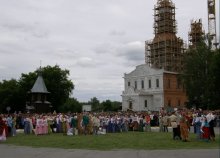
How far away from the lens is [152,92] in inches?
3388

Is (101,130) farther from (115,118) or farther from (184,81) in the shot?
(184,81)

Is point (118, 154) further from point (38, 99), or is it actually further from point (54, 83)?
point (54, 83)

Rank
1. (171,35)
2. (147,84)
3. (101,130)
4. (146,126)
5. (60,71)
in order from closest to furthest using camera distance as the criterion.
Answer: (101,130) < (146,126) < (60,71) < (147,84) < (171,35)

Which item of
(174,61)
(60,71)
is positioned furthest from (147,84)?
(60,71)

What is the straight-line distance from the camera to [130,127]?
113 feet

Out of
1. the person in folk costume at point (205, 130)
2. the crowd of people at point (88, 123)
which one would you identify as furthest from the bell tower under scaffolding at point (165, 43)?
the person in folk costume at point (205, 130)

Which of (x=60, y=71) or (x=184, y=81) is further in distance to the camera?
(x=60, y=71)

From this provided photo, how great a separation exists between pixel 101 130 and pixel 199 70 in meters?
34.1

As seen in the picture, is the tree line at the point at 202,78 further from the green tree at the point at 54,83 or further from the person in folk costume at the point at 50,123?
the person in folk costume at the point at 50,123

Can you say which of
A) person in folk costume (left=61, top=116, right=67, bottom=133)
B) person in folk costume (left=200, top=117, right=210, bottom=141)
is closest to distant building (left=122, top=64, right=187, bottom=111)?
person in folk costume (left=61, top=116, right=67, bottom=133)

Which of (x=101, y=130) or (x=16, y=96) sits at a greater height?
(x=16, y=96)

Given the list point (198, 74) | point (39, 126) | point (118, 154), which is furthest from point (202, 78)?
point (118, 154)

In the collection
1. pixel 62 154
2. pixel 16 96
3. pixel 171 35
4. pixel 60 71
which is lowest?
pixel 62 154

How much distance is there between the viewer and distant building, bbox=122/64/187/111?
84.6 meters
